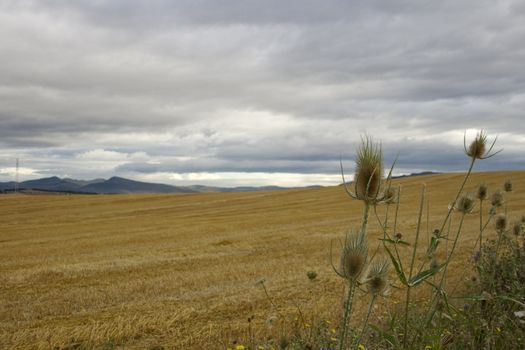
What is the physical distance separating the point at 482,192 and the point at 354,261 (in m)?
2.35

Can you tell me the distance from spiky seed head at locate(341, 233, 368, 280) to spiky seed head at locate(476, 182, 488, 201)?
2197mm

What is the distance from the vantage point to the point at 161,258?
16.1 metres

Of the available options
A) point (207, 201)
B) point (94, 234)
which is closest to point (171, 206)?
point (207, 201)

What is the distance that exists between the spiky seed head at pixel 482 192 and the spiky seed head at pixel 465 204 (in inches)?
16.9

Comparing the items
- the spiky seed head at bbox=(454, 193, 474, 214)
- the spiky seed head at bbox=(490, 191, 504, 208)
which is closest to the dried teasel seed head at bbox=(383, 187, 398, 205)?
the spiky seed head at bbox=(454, 193, 474, 214)

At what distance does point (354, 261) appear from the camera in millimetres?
1978

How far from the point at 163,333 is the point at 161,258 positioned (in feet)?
29.2

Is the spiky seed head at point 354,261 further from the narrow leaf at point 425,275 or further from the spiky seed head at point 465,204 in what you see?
the spiky seed head at point 465,204

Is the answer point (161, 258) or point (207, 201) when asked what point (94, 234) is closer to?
point (161, 258)

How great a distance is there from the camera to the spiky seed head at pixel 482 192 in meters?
3.84

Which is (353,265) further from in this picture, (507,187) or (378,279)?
(507,187)

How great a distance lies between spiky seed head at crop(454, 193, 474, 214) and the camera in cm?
338

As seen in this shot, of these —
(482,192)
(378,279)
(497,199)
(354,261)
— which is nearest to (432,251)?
(378,279)

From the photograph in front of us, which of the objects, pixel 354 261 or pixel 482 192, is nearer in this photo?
pixel 354 261
